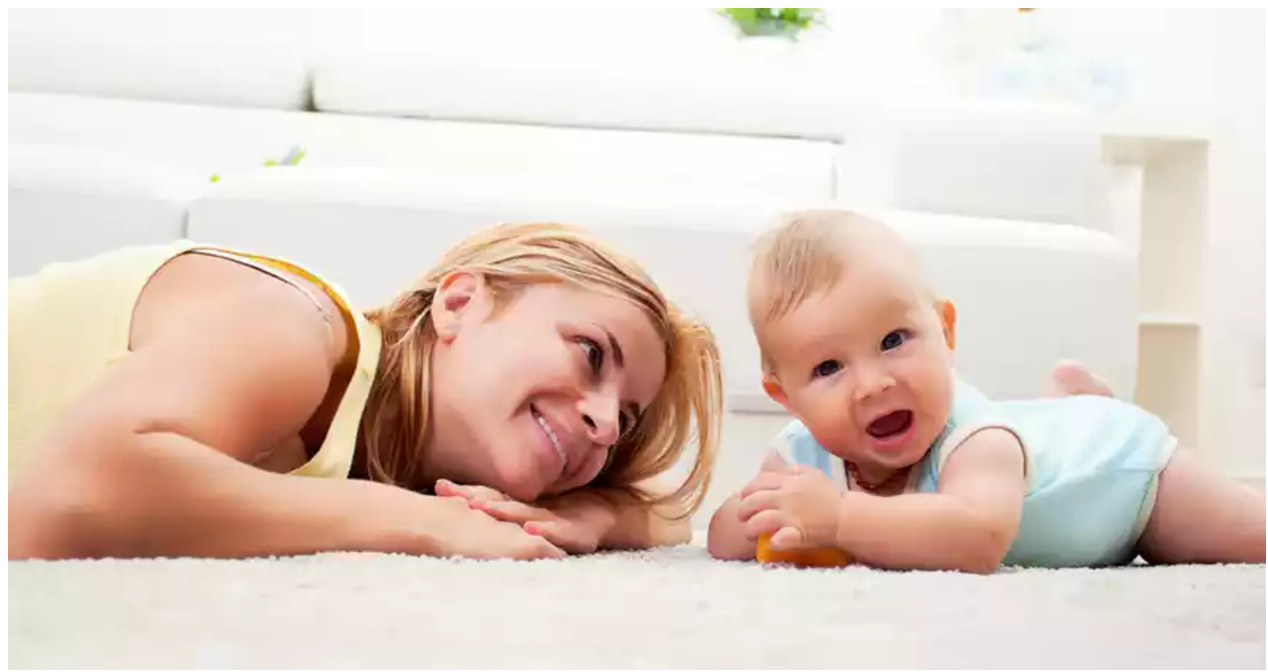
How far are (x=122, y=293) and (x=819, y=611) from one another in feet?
1.73

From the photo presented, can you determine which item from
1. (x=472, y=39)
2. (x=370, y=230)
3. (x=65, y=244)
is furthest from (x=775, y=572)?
(x=472, y=39)

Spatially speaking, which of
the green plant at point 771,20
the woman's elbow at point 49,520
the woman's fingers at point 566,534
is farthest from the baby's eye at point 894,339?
the green plant at point 771,20

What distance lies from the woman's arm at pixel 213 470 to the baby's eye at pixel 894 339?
9.6 inches

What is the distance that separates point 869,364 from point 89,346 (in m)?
0.51

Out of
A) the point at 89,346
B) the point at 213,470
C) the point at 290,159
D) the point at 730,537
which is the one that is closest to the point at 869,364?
the point at 730,537

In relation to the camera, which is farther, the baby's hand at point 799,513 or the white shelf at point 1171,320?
the white shelf at point 1171,320

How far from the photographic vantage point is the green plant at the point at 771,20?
8.64 feet

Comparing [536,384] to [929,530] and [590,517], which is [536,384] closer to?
[590,517]

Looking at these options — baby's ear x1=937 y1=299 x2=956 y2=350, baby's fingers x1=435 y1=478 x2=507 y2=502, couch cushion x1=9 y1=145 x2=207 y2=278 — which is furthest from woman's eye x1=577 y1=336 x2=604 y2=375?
couch cushion x1=9 y1=145 x2=207 y2=278

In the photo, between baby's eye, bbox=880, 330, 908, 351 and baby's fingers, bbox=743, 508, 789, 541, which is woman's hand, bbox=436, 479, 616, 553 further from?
baby's eye, bbox=880, 330, 908, 351

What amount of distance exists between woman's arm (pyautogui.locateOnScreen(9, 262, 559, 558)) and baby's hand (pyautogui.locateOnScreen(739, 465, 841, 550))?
5.2 inches

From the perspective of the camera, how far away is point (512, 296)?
870mm

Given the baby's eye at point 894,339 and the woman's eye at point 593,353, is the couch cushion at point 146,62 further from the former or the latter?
the baby's eye at point 894,339

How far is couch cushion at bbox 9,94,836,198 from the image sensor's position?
6.49 ft
